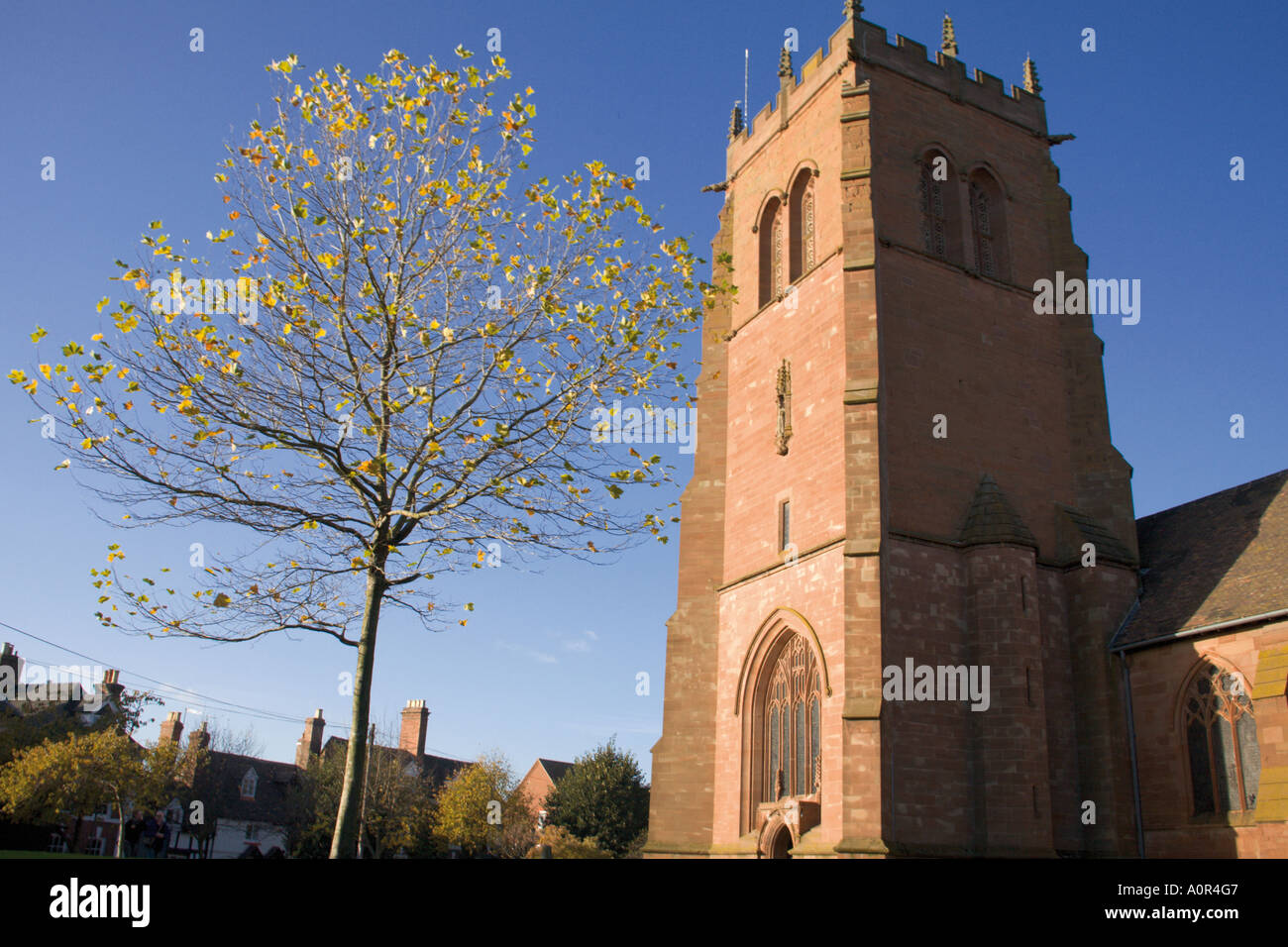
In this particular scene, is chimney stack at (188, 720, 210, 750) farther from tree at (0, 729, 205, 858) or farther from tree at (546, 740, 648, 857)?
tree at (546, 740, 648, 857)

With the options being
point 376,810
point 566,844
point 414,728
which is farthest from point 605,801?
point 414,728

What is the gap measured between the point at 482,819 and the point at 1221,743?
35631mm

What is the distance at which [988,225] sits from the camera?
24906 mm

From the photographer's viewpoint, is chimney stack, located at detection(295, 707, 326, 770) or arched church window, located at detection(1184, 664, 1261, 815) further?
chimney stack, located at detection(295, 707, 326, 770)

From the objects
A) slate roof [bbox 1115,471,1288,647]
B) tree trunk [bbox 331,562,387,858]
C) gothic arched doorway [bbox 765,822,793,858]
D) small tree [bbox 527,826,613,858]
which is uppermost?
slate roof [bbox 1115,471,1288,647]

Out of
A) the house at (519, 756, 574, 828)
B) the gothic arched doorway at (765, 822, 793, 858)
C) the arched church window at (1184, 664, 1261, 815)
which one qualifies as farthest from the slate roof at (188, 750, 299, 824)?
the arched church window at (1184, 664, 1261, 815)

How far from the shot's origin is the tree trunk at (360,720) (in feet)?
37.5

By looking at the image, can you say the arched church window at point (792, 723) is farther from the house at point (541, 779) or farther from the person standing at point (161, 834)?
the house at point (541, 779)

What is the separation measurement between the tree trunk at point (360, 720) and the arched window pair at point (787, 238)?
15047 mm

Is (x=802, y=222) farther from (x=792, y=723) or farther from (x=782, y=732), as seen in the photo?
(x=782, y=732)

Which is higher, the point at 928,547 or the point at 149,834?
the point at 928,547

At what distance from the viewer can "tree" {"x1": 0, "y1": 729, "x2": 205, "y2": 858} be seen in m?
35.6

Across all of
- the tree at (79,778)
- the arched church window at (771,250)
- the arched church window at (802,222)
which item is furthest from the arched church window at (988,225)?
the tree at (79,778)
